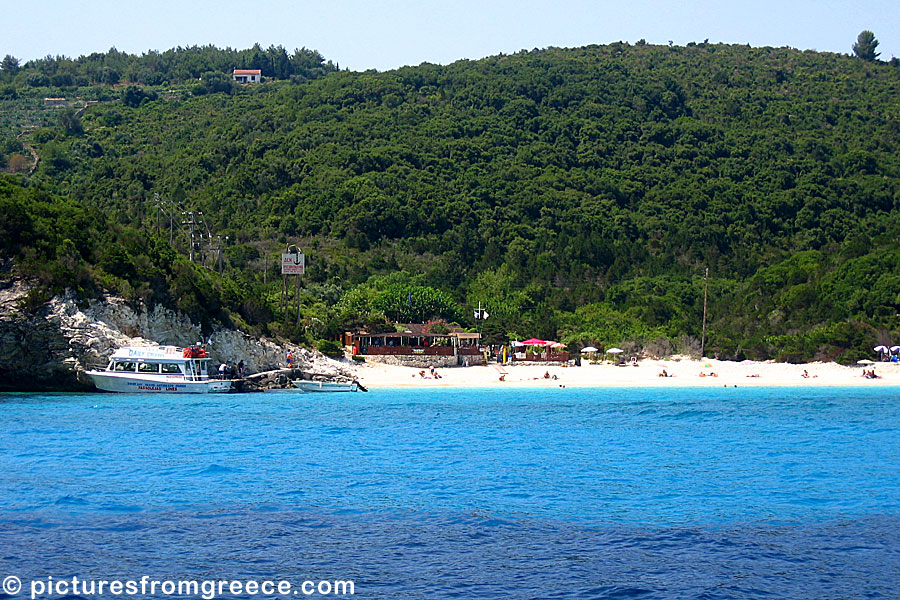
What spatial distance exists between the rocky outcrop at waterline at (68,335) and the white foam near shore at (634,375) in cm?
965

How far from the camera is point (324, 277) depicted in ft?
241

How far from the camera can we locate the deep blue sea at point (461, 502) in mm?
12242

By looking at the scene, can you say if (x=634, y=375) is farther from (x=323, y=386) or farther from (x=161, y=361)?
(x=161, y=361)

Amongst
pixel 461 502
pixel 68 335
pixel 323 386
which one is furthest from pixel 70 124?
pixel 461 502

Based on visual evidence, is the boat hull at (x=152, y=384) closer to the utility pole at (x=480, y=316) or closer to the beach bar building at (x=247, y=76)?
the utility pole at (x=480, y=316)

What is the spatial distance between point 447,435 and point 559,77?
11157 cm

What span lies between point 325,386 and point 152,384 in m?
7.54

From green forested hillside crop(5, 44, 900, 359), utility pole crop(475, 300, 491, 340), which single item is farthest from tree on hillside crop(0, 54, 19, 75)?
utility pole crop(475, 300, 491, 340)

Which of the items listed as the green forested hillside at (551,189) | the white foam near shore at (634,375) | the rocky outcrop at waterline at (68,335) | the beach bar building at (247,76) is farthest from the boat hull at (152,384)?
the beach bar building at (247,76)

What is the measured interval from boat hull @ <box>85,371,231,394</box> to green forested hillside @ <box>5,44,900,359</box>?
8400 millimetres

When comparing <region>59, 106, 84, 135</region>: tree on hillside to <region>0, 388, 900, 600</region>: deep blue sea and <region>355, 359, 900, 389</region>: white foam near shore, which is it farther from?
<region>0, 388, 900, 600</region>: deep blue sea

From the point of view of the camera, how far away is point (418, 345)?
178 feet

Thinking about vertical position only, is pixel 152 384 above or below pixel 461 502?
above

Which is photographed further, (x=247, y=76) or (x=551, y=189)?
(x=247, y=76)
